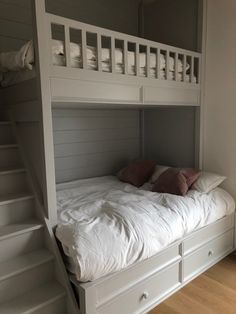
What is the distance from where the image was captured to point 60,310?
1.72 m

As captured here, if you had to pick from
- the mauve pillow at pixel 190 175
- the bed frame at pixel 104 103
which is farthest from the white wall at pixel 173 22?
the mauve pillow at pixel 190 175

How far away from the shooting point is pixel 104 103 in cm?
→ 216

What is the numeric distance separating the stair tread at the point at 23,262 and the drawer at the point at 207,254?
1.18 metres

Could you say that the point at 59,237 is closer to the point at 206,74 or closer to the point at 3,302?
the point at 3,302

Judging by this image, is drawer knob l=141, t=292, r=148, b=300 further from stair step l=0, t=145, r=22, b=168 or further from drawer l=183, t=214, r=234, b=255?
stair step l=0, t=145, r=22, b=168

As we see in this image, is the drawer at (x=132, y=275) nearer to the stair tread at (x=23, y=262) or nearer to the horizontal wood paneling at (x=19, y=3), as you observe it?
the stair tread at (x=23, y=262)

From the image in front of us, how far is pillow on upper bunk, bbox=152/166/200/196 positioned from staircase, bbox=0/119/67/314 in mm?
1266

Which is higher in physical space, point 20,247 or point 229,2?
point 229,2

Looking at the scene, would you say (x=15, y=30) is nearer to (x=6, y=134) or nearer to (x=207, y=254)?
(x=6, y=134)

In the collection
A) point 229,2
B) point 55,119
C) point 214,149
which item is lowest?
point 214,149

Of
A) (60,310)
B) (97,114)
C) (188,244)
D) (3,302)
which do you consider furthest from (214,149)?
(3,302)

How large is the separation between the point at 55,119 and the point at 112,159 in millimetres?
958

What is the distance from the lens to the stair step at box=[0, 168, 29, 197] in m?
2.07

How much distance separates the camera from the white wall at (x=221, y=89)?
107 inches
